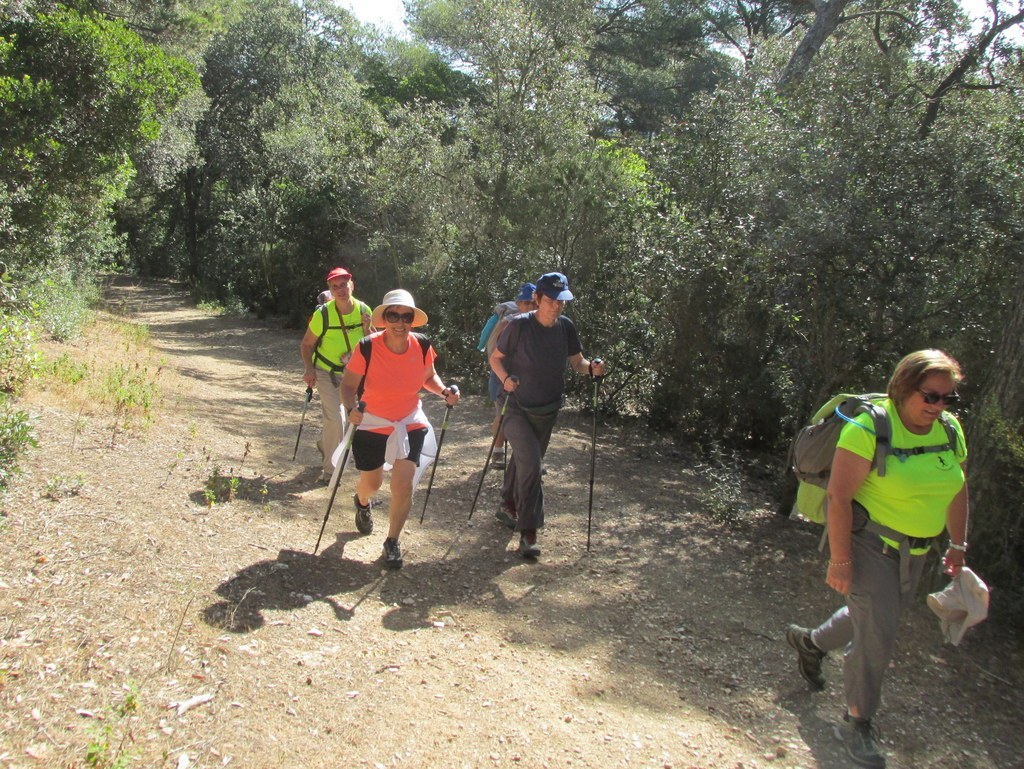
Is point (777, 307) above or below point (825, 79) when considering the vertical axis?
below

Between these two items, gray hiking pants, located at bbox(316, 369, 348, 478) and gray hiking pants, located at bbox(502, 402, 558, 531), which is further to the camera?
gray hiking pants, located at bbox(316, 369, 348, 478)

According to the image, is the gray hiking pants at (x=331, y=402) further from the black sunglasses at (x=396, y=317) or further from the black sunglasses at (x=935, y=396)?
the black sunglasses at (x=935, y=396)

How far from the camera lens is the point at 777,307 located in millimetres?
7547

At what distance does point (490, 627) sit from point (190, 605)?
5.59 feet

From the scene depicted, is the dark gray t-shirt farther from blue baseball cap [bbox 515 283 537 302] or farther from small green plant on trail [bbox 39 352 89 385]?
small green plant on trail [bbox 39 352 89 385]

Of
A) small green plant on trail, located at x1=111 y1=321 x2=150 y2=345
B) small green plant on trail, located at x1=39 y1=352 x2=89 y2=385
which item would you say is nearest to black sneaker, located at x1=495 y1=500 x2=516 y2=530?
small green plant on trail, located at x1=39 y1=352 x2=89 y2=385

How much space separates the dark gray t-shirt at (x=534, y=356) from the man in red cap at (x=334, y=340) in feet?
4.96

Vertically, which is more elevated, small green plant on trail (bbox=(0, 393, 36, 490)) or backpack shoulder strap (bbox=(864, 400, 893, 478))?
backpack shoulder strap (bbox=(864, 400, 893, 478))

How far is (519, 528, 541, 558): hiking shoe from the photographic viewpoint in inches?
242

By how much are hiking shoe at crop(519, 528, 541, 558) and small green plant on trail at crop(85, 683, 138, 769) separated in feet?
9.92

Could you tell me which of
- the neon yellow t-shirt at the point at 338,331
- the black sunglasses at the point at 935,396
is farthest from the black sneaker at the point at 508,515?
the black sunglasses at the point at 935,396

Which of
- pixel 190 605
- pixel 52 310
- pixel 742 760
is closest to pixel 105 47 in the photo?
pixel 52 310

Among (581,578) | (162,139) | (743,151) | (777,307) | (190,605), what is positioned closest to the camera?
(190,605)

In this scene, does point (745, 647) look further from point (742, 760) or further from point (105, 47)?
point (105, 47)
